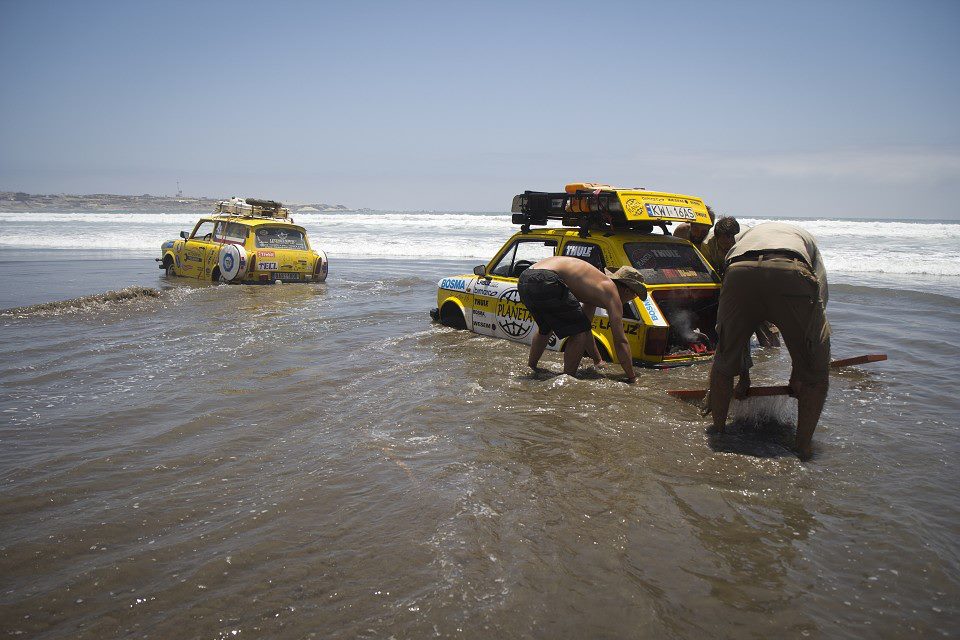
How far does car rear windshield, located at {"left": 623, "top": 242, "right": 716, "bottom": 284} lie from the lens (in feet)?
20.9

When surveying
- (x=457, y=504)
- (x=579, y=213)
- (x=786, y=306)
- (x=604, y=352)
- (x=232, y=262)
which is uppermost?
(x=579, y=213)

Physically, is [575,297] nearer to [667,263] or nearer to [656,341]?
[656,341]

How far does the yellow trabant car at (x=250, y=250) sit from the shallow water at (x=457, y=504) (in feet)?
21.6

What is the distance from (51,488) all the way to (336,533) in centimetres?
182

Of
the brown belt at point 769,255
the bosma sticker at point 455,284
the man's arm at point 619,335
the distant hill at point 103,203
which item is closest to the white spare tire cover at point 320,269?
the bosma sticker at point 455,284

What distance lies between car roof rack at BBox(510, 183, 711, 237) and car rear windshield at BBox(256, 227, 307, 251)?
784 centimetres

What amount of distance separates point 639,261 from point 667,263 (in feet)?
1.14

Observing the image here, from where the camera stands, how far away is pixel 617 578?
9.31 feet

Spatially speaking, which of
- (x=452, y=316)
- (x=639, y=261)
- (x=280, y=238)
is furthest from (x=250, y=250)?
(x=639, y=261)

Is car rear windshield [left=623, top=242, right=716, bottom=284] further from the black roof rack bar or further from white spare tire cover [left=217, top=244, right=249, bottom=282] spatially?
white spare tire cover [left=217, top=244, right=249, bottom=282]

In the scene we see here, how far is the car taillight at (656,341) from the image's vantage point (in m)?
5.95

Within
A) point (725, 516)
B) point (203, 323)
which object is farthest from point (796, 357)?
point (203, 323)

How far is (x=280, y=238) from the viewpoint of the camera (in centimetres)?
1393

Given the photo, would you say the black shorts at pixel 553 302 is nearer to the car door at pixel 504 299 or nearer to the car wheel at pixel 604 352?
the car wheel at pixel 604 352
